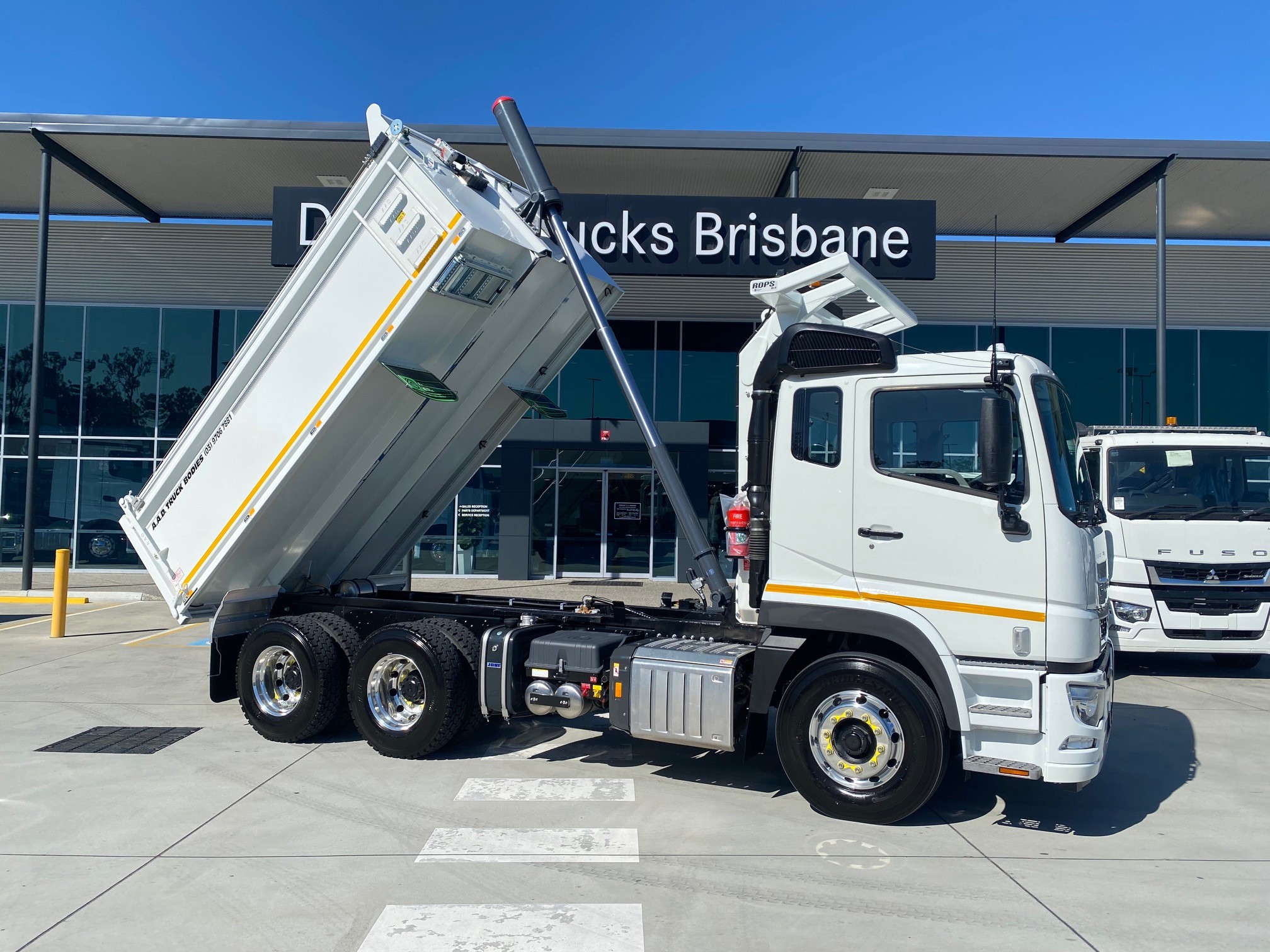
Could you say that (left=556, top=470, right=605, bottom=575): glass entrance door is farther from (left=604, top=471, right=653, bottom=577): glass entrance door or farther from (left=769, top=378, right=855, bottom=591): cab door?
(left=769, top=378, right=855, bottom=591): cab door

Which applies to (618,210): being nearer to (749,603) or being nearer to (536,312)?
(536,312)

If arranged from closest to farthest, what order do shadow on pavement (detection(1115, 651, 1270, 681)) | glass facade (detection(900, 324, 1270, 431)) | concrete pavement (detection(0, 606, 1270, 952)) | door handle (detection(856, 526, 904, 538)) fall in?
concrete pavement (detection(0, 606, 1270, 952)) < door handle (detection(856, 526, 904, 538)) < shadow on pavement (detection(1115, 651, 1270, 681)) < glass facade (detection(900, 324, 1270, 431))

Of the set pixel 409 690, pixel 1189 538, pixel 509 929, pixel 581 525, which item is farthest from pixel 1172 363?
pixel 509 929

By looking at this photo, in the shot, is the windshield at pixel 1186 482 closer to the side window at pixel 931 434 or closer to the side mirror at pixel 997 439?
the side window at pixel 931 434

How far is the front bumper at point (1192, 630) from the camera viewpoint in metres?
9.38

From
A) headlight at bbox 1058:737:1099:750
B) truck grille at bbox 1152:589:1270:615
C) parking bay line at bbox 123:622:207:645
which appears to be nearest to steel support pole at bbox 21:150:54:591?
parking bay line at bbox 123:622:207:645

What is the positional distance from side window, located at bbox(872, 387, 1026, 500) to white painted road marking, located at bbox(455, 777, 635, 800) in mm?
2695

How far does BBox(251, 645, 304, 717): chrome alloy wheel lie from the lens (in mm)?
6934

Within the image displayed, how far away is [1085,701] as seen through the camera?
482 centimetres

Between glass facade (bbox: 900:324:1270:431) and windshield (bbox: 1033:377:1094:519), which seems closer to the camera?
windshield (bbox: 1033:377:1094:519)

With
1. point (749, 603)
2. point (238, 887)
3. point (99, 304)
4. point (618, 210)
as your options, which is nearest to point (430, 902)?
point (238, 887)

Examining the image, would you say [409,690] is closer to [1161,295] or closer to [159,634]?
[159,634]

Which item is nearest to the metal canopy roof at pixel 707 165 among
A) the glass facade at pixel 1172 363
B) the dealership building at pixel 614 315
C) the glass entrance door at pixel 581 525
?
the dealership building at pixel 614 315

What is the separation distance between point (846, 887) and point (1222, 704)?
21.5 ft
